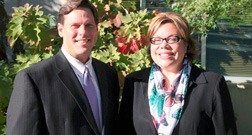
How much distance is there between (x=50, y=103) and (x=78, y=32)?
0.43 meters

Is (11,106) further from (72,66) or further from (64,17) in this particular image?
(64,17)

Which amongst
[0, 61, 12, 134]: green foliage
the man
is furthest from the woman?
[0, 61, 12, 134]: green foliage

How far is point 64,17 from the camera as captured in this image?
2482 millimetres

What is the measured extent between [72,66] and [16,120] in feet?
1.50

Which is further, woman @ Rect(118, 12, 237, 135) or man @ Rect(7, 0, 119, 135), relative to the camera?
woman @ Rect(118, 12, 237, 135)

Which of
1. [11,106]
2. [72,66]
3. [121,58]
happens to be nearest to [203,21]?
[121,58]

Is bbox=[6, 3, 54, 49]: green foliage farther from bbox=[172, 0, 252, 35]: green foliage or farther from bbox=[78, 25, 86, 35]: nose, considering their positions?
bbox=[172, 0, 252, 35]: green foliage

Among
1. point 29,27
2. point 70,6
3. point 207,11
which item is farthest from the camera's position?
point 207,11

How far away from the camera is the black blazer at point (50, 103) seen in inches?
90.7

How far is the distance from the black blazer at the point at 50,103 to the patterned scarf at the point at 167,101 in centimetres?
36

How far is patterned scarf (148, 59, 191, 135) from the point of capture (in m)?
2.67

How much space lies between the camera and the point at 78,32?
2457mm

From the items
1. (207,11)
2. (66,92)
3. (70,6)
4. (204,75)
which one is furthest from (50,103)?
(207,11)

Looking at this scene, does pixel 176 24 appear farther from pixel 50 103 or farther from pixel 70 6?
pixel 50 103
